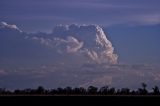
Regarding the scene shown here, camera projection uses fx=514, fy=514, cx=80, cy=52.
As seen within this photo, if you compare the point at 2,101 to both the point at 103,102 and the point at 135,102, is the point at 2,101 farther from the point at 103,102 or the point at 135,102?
the point at 135,102

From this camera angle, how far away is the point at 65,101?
103562 millimetres

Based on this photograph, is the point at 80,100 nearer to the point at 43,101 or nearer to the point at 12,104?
the point at 43,101

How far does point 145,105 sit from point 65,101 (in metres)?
16.3

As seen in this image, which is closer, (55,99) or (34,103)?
(34,103)

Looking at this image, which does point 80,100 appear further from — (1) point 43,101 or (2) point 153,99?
(2) point 153,99

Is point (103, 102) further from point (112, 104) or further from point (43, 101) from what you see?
point (43, 101)

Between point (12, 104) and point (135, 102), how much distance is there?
80.4 ft

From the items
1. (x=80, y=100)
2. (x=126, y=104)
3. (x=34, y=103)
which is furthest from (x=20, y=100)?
(x=126, y=104)

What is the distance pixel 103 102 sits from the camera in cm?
10225

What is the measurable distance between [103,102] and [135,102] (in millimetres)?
6403

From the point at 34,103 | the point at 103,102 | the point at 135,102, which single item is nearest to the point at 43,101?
the point at 34,103

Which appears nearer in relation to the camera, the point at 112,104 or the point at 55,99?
the point at 112,104

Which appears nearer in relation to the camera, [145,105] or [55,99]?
[145,105]

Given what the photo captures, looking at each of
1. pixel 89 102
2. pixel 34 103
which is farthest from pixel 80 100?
pixel 34 103
